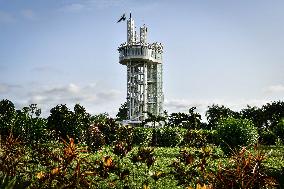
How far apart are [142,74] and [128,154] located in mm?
63330

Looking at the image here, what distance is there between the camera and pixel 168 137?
1457 inches

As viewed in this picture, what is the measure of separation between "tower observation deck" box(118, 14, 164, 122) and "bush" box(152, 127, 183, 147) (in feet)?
133

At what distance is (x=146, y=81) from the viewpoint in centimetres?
8112

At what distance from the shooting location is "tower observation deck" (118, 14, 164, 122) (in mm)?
79900

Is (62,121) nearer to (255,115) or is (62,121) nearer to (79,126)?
(79,126)

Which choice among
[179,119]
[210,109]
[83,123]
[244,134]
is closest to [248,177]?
[244,134]

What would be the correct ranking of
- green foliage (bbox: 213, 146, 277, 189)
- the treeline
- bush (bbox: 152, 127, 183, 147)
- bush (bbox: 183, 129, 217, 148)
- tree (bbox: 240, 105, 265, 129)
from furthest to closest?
1. tree (bbox: 240, 105, 265, 129)
2. bush (bbox: 152, 127, 183, 147)
3. bush (bbox: 183, 129, 217, 148)
4. the treeline
5. green foliage (bbox: 213, 146, 277, 189)

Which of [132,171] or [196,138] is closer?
[132,171]

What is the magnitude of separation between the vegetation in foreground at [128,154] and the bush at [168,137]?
3.6 inches

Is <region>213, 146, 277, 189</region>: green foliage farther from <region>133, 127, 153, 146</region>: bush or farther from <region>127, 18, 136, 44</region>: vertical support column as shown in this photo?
<region>127, 18, 136, 44</region>: vertical support column

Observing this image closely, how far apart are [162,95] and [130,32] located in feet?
48.0

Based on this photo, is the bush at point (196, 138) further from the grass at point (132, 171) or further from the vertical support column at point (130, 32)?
the vertical support column at point (130, 32)

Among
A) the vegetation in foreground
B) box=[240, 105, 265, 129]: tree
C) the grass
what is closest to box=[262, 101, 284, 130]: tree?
box=[240, 105, 265, 129]: tree

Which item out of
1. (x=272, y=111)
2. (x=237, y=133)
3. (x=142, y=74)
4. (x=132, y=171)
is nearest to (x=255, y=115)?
(x=272, y=111)
